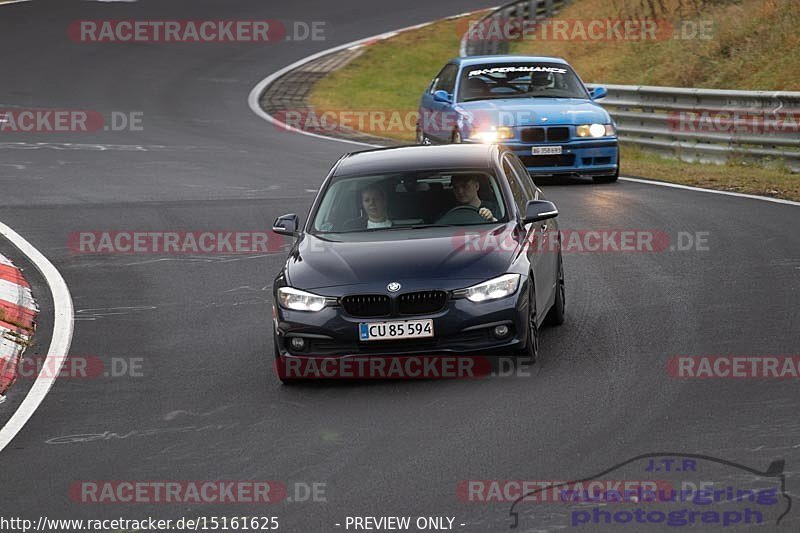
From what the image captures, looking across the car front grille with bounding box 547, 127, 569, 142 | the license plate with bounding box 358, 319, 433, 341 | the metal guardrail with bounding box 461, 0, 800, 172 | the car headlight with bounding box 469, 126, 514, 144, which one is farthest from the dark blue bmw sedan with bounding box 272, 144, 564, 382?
the metal guardrail with bounding box 461, 0, 800, 172

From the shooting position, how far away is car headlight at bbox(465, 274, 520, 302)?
954cm

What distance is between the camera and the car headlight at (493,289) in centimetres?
954

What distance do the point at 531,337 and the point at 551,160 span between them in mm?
10249

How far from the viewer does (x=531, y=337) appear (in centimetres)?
982

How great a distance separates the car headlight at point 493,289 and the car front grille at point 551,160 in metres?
10.3

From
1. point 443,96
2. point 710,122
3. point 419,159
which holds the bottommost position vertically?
point 710,122

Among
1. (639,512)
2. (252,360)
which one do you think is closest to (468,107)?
(252,360)

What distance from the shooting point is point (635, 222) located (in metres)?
16.3

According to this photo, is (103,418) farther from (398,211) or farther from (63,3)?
(63,3)

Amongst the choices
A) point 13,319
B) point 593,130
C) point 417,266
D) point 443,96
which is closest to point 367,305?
point 417,266

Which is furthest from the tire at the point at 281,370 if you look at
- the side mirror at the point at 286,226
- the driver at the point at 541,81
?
the driver at the point at 541,81

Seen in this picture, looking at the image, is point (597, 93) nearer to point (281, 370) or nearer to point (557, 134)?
point (557, 134)

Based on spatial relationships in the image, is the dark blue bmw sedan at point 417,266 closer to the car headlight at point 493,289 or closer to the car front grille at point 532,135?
the car headlight at point 493,289

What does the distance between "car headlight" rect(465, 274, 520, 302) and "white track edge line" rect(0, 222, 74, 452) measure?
9.45 ft
